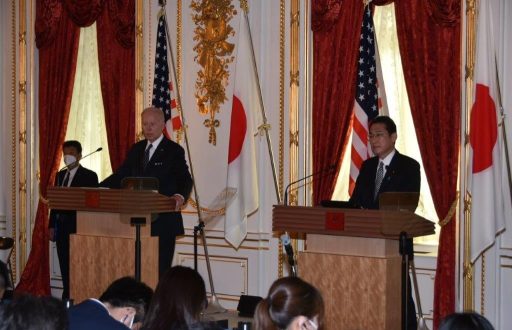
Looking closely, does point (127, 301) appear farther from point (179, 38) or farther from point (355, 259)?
point (179, 38)

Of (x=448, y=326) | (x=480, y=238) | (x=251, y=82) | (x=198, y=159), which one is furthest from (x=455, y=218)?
(x=448, y=326)

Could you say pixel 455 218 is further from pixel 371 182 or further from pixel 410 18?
pixel 410 18

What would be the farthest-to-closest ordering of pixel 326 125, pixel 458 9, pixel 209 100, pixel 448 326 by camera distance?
pixel 209 100 < pixel 326 125 < pixel 458 9 < pixel 448 326

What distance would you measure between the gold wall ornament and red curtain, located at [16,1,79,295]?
1.92 metres

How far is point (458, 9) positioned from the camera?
764cm

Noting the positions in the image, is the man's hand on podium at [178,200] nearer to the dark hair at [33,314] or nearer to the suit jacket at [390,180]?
the suit jacket at [390,180]

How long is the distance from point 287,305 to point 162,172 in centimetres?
443

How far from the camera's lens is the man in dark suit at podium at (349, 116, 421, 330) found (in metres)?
6.54

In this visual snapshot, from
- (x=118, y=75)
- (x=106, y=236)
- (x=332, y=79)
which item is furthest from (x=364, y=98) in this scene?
(x=118, y=75)

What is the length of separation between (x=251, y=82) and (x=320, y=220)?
109 inches

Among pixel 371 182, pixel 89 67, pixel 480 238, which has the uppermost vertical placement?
pixel 89 67

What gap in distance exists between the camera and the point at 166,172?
7664 millimetres

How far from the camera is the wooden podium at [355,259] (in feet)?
19.7

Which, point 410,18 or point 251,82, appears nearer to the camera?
point 410,18
